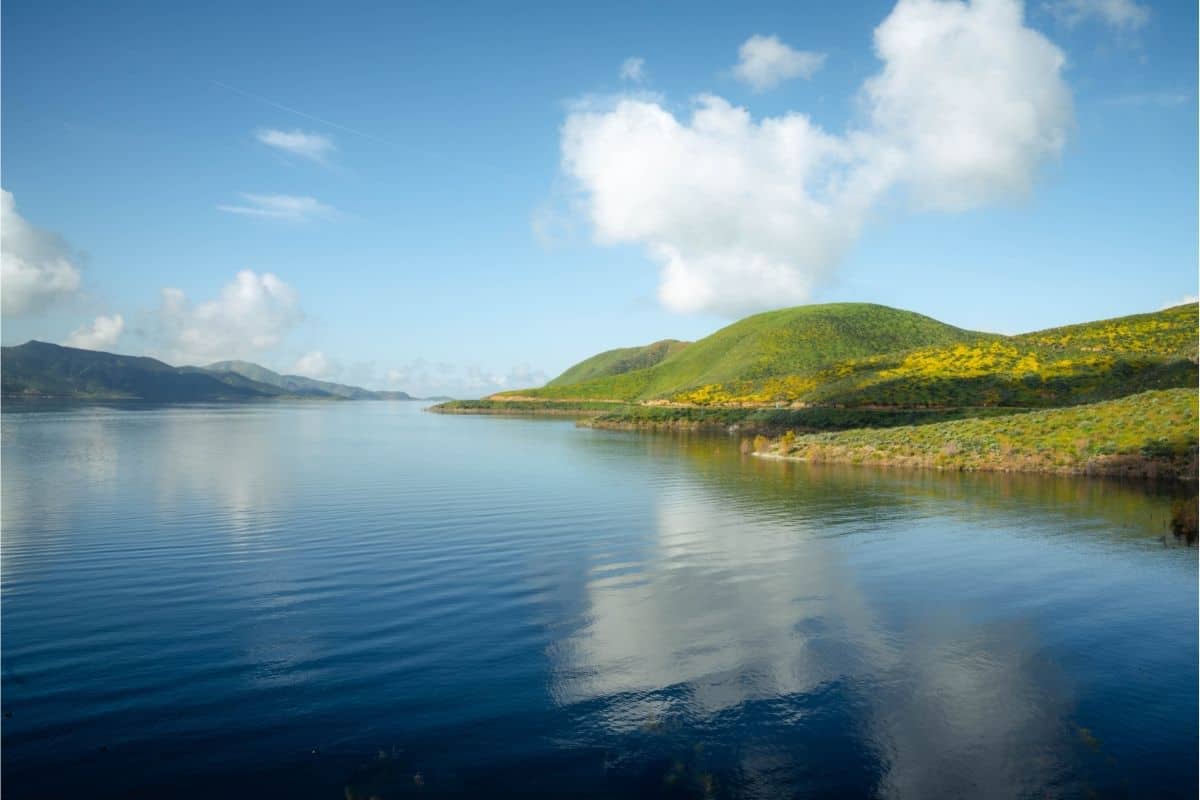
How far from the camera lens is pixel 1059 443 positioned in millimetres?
48812

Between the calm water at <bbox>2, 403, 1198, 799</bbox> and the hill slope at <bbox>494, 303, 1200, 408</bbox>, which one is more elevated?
the hill slope at <bbox>494, 303, 1200, 408</bbox>

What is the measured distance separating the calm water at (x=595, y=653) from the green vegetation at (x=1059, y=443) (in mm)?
14986

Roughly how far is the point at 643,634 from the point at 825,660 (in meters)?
4.03

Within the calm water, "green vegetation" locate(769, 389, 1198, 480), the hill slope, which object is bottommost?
the calm water

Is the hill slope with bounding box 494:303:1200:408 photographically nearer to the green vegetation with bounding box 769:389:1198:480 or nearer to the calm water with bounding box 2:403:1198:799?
the green vegetation with bounding box 769:389:1198:480

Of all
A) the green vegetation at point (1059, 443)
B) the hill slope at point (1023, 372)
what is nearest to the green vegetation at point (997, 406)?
the green vegetation at point (1059, 443)

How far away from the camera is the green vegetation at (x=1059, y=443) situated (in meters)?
43.5

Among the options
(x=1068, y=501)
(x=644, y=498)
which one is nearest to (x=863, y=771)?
(x=644, y=498)

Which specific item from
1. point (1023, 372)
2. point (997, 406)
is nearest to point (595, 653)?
point (997, 406)

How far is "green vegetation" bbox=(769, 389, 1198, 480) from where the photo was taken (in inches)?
1713

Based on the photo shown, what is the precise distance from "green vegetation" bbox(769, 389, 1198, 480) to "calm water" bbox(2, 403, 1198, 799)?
1499cm

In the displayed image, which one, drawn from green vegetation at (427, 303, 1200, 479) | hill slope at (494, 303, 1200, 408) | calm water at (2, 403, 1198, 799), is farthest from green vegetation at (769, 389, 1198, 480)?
hill slope at (494, 303, 1200, 408)

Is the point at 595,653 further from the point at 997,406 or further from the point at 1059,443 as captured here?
the point at 997,406

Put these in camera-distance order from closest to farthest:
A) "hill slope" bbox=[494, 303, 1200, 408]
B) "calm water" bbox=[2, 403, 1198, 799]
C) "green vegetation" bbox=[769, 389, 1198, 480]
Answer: "calm water" bbox=[2, 403, 1198, 799] < "green vegetation" bbox=[769, 389, 1198, 480] < "hill slope" bbox=[494, 303, 1200, 408]
